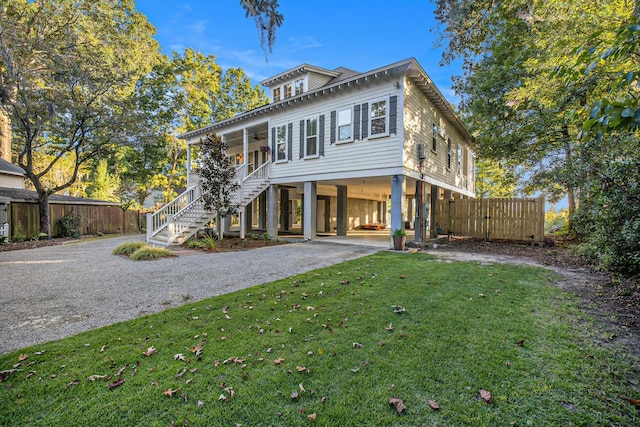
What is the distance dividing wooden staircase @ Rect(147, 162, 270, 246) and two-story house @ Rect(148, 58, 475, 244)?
0.14 ft

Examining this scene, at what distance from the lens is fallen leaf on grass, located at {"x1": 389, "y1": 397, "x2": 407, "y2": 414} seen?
84.1 inches

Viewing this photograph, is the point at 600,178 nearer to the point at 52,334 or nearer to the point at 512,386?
the point at 512,386

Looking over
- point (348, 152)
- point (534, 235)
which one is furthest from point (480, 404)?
point (534, 235)

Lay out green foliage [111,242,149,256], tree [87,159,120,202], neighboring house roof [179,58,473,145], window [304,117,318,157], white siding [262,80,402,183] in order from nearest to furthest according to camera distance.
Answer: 1. green foliage [111,242,149,256]
2. neighboring house roof [179,58,473,145]
3. white siding [262,80,402,183]
4. window [304,117,318,157]
5. tree [87,159,120,202]

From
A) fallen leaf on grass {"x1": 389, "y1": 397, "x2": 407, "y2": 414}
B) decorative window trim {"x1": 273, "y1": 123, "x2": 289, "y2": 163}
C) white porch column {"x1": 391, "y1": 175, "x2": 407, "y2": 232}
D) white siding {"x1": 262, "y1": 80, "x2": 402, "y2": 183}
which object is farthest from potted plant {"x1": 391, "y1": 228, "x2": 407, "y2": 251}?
fallen leaf on grass {"x1": 389, "y1": 397, "x2": 407, "y2": 414}

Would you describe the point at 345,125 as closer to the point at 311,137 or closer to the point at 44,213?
the point at 311,137

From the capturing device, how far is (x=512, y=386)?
2400mm

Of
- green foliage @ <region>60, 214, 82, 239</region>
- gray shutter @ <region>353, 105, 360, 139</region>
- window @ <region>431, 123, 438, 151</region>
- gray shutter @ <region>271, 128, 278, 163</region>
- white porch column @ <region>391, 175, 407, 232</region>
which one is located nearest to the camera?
white porch column @ <region>391, 175, 407, 232</region>

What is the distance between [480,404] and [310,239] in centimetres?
1060

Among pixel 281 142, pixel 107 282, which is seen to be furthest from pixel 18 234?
pixel 281 142

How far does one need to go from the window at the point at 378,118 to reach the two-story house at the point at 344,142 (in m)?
0.03

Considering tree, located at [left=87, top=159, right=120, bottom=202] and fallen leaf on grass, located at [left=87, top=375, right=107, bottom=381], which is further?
tree, located at [left=87, top=159, right=120, bottom=202]

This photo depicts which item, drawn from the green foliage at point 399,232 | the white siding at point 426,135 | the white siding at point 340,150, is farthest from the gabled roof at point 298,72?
the green foliage at point 399,232

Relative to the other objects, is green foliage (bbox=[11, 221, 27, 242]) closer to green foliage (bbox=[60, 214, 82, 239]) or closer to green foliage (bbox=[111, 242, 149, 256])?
green foliage (bbox=[60, 214, 82, 239])
